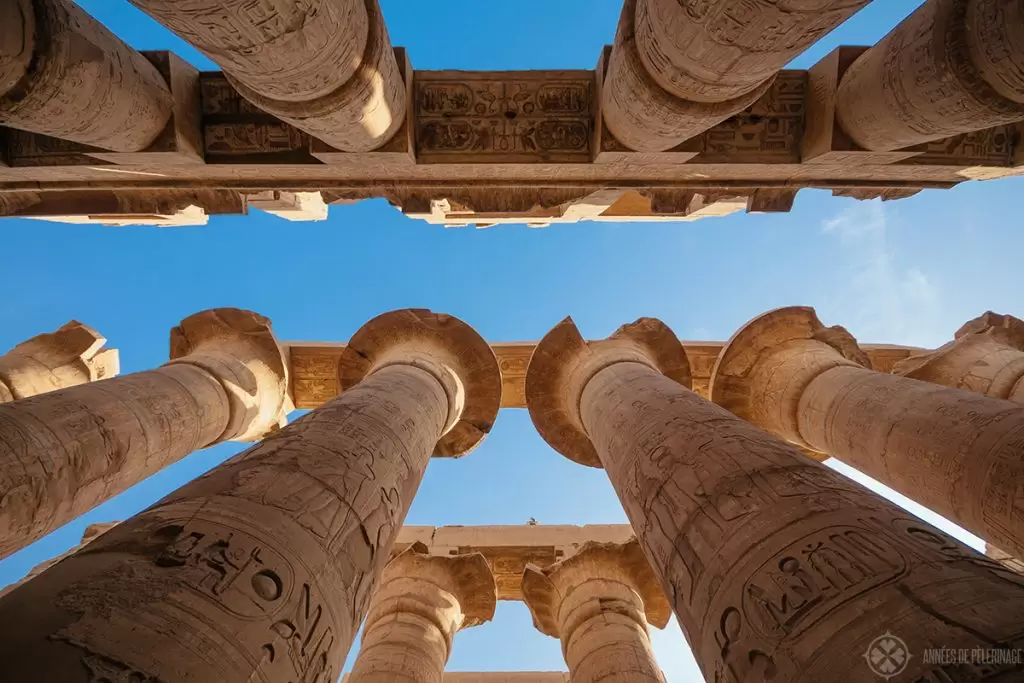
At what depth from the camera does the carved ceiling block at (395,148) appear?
6.23m

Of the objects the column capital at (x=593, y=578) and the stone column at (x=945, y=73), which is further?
the column capital at (x=593, y=578)

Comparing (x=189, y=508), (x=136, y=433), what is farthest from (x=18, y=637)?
(x=136, y=433)

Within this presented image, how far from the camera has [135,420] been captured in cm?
666

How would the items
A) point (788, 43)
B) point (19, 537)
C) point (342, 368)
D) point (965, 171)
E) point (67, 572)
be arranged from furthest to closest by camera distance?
point (342, 368)
point (965, 171)
point (19, 537)
point (788, 43)
point (67, 572)

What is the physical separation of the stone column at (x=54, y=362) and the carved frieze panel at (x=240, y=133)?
5036mm

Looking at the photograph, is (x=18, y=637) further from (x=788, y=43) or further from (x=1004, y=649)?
(x=788, y=43)

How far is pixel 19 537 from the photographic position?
208 inches

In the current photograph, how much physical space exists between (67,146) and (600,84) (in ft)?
21.0

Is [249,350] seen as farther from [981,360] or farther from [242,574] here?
[981,360]

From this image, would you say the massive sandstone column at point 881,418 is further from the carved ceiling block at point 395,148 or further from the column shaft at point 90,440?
the column shaft at point 90,440

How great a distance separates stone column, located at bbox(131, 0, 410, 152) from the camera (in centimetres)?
363

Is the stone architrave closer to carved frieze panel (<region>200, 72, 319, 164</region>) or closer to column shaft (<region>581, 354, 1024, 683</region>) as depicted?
column shaft (<region>581, 354, 1024, 683</region>)

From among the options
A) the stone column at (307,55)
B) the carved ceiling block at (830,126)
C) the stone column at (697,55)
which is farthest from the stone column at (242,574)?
the carved ceiling block at (830,126)

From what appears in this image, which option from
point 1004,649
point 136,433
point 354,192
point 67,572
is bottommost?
point 1004,649
